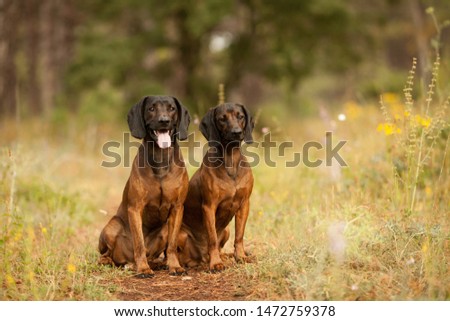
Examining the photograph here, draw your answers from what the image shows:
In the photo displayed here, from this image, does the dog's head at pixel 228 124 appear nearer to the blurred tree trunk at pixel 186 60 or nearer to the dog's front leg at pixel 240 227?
the dog's front leg at pixel 240 227

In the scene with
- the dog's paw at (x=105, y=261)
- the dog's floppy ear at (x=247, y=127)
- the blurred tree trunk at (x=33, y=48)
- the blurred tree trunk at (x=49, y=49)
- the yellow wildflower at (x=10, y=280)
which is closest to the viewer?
the yellow wildflower at (x=10, y=280)

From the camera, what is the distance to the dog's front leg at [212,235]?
214 inches

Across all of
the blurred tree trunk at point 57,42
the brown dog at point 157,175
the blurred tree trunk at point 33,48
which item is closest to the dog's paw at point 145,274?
the brown dog at point 157,175

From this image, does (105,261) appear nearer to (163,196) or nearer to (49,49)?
(163,196)

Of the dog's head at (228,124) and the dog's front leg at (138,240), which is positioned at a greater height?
the dog's head at (228,124)

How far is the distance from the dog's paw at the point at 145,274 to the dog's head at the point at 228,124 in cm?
127

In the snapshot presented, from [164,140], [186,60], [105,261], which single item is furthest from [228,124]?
[186,60]

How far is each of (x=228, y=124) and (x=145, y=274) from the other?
150cm

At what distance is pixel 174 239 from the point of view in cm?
544

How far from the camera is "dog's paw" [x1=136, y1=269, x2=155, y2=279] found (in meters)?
5.29

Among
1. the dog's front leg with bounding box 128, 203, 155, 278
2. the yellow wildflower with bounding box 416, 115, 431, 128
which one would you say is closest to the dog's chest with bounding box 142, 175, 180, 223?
the dog's front leg with bounding box 128, 203, 155, 278

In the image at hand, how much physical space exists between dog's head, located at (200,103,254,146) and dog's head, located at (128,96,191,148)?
24 cm

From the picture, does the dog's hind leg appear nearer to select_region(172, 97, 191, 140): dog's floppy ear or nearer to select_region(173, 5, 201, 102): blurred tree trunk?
select_region(172, 97, 191, 140): dog's floppy ear
